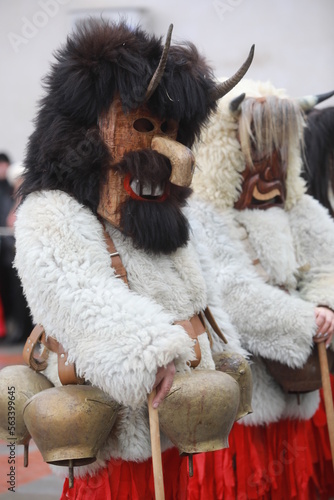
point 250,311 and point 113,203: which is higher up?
point 113,203

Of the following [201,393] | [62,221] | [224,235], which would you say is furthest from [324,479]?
[62,221]

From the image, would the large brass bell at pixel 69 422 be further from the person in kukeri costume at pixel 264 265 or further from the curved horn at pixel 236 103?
the curved horn at pixel 236 103

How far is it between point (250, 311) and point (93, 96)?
4.48 feet

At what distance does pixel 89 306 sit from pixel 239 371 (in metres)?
0.64

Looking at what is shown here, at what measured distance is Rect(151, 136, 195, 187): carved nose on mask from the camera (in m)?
2.35

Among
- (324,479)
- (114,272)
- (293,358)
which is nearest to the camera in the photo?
(114,272)

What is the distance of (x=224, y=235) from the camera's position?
3.41 meters

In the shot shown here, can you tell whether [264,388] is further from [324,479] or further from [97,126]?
[97,126]

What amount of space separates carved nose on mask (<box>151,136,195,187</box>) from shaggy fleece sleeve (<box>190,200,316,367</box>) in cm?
95
